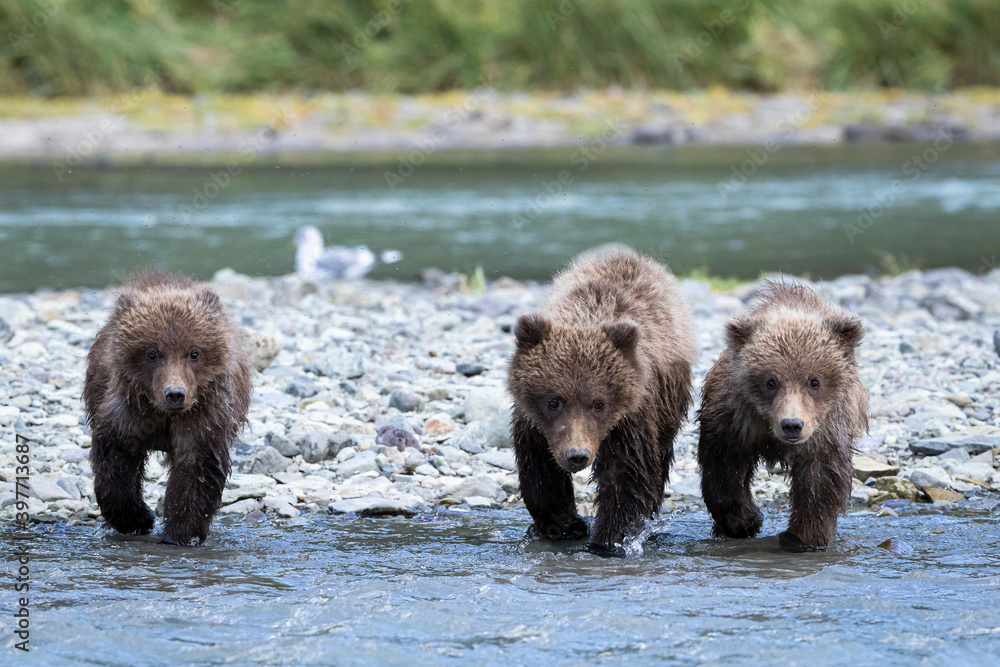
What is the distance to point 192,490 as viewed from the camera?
591 centimetres

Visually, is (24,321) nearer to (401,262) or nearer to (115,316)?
(115,316)

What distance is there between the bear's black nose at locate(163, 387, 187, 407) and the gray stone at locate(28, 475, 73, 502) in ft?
4.94

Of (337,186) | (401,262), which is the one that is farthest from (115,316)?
(337,186)

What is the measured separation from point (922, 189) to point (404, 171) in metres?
8.78

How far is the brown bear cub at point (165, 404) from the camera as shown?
18.7 ft

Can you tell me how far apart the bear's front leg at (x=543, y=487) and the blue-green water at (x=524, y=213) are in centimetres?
828

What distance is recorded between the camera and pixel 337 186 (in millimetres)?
21984

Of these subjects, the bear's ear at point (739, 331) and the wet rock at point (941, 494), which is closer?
the bear's ear at point (739, 331)

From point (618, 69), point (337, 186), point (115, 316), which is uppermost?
point (618, 69)

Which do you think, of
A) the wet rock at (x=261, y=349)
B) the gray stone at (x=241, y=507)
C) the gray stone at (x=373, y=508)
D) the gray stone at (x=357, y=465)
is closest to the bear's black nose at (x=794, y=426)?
the gray stone at (x=373, y=508)

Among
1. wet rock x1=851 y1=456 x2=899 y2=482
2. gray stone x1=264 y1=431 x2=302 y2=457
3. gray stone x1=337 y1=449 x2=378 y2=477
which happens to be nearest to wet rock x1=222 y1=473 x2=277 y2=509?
gray stone x1=264 y1=431 x2=302 y2=457

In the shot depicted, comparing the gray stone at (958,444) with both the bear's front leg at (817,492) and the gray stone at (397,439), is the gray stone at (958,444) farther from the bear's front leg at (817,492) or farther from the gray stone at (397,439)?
the gray stone at (397,439)

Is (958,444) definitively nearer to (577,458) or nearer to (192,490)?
(577,458)

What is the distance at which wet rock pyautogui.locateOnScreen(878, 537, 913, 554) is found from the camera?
5945 mm
